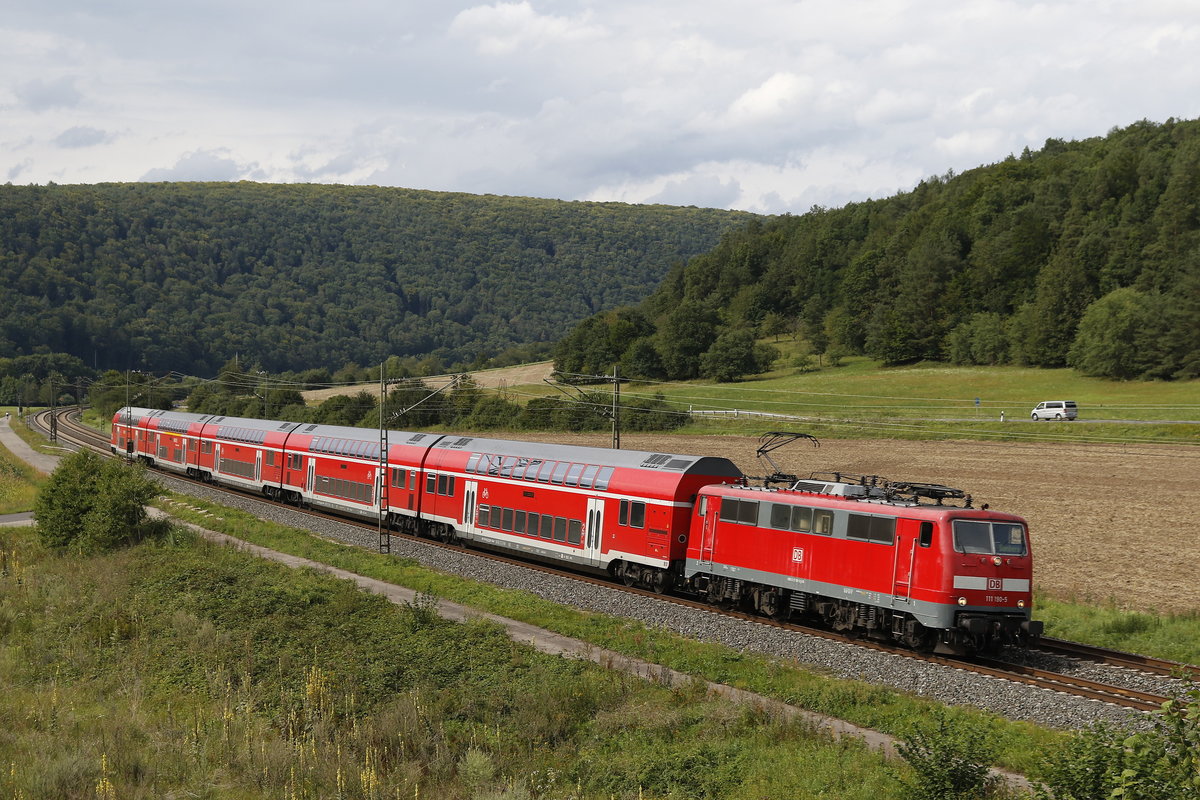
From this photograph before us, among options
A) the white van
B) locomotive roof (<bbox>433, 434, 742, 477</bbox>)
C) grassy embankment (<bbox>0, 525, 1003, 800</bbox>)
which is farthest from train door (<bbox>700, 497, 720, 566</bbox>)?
the white van

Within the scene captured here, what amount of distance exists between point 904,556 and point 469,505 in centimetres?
2098

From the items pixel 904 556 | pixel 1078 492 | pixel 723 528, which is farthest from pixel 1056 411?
pixel 904 556

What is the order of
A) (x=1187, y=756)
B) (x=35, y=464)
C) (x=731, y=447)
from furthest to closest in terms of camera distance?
(x=35, y=464) → (x=731, y=447) → (x=1187, y=756)

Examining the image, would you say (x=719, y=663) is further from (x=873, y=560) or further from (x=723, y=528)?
(x=723, y=528)

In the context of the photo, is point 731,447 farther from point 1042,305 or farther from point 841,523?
point 1042,305

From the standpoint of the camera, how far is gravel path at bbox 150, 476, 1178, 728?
60.3 ft

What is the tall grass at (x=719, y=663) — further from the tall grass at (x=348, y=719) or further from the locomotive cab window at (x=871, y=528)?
the locomotive cab window at (x=871, y=528)

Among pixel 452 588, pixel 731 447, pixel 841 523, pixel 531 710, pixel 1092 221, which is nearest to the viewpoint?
pixel 531 710

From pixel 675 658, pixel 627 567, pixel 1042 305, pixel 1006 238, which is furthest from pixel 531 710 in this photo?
pixel 1006 238

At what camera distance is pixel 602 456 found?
3419 cm

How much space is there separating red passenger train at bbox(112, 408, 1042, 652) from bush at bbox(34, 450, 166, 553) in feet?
33.0

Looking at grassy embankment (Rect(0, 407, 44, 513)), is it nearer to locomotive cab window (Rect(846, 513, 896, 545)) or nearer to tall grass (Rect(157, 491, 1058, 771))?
tall grass (Rect(157, 491, 1058, 771))

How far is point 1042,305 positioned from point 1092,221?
16.8 m

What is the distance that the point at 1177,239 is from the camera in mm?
100250
